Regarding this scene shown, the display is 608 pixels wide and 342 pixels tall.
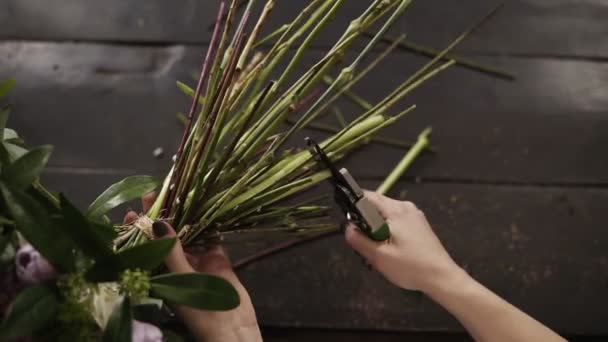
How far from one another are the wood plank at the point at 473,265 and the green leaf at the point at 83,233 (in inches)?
19.2

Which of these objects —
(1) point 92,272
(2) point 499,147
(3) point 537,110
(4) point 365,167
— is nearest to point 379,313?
(4) point 365,167

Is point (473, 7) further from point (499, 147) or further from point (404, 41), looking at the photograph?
point (499, 147)

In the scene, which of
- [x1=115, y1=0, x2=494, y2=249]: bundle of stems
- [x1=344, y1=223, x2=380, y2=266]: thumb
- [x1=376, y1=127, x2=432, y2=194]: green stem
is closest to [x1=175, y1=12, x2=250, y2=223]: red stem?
[x1=115, y1=0, x2=494, y2=249]: bundle of stems

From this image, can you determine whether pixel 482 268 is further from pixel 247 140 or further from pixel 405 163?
pixel 247 140

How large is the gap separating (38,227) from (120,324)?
86mm

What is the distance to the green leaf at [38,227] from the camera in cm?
36

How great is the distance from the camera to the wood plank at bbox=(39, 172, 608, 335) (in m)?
0.89

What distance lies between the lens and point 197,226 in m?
0.59

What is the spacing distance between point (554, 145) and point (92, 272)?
0.86 m

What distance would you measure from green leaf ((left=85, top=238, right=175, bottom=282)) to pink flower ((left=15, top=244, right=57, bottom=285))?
1.2 inches

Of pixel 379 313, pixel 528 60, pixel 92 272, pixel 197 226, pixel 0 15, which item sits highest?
pixel 0 15

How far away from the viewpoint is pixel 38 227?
368 mm

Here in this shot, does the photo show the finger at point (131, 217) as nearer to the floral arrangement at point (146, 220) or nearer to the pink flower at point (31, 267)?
the floral arrangement at point (146, 220)

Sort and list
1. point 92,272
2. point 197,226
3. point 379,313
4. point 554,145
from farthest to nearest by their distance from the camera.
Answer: point 554,145 < point 379,313 < point 197,226 < point 92,272
